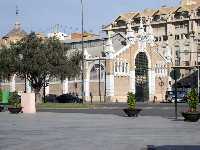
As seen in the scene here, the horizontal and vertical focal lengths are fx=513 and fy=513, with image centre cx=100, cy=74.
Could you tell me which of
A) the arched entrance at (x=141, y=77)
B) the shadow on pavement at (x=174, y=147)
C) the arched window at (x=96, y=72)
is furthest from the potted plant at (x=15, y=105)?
the arched entrance at (x=141, y=77)

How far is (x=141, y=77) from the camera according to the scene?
298 ft

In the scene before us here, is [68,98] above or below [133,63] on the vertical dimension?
below

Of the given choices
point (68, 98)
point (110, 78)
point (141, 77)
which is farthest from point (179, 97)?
point (68, 98)

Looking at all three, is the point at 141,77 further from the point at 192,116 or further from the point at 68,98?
the point at 192,116

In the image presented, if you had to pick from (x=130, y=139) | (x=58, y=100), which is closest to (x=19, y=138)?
(x=130, y=139)

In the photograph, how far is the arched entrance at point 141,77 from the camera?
295 ft

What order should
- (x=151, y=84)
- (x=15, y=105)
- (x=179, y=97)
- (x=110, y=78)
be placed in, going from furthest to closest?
(x=151, y=84), (x=110, y=78), (x=179, y=97), (x=15, y=105)

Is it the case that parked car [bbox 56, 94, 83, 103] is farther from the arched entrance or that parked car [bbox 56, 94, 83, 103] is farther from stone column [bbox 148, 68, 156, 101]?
stone column [bbox 148, 68, 156, 101]

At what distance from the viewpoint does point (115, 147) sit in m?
14.2

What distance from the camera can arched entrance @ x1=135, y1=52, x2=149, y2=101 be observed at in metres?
90.0

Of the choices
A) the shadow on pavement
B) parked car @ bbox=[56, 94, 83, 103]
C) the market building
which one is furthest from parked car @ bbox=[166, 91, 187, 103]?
the shadow on pavement

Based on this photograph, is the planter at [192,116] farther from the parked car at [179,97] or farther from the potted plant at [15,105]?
the parked car at [179,97]

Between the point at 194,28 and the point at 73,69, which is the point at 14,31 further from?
the point at 73,69

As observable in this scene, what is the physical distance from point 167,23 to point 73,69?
60506mm
